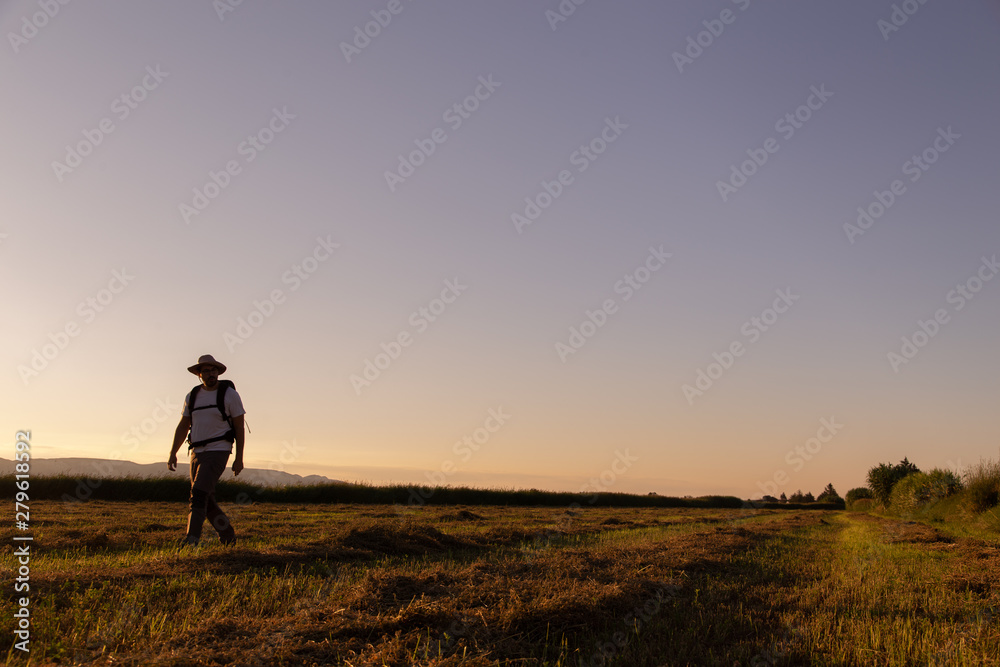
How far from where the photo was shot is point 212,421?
26.1 feet

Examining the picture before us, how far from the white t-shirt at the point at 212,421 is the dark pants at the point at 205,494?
97 mm

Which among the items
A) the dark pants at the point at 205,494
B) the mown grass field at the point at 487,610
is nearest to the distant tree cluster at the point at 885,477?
the mown grass field at the point at 487,610

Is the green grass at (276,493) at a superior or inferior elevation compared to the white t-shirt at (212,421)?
inferior

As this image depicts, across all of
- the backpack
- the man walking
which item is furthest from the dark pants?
the backpack

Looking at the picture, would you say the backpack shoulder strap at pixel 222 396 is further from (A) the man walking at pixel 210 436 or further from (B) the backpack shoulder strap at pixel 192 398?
(B) the backpack shoulder strap at pixel 192 398

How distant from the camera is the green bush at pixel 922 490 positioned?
81.5 ft

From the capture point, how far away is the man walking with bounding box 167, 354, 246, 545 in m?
7.79

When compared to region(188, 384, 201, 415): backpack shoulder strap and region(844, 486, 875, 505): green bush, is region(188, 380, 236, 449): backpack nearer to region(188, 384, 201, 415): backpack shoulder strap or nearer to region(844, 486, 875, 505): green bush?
region(188, 384, 201, 415): backpack shoulder strap

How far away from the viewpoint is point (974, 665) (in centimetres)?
367

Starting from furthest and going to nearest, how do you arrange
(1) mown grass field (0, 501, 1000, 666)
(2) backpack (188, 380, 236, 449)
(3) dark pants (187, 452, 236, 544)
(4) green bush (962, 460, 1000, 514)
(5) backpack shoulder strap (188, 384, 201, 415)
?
(4) green bush (962, 460, 1000, 514), (5) backpack shoulder strap (188, 384, 201, 415), (2) backpack (188, 380, 236, 449), (3) dark pants (187, 452, 236, 544), (1) mown grass field (0, 501, 1000, 666)

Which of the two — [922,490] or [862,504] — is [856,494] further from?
[922,490]

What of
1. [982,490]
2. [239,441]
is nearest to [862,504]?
[982,490]

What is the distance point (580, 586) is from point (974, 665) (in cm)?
261

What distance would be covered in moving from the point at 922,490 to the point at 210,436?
31.2m
